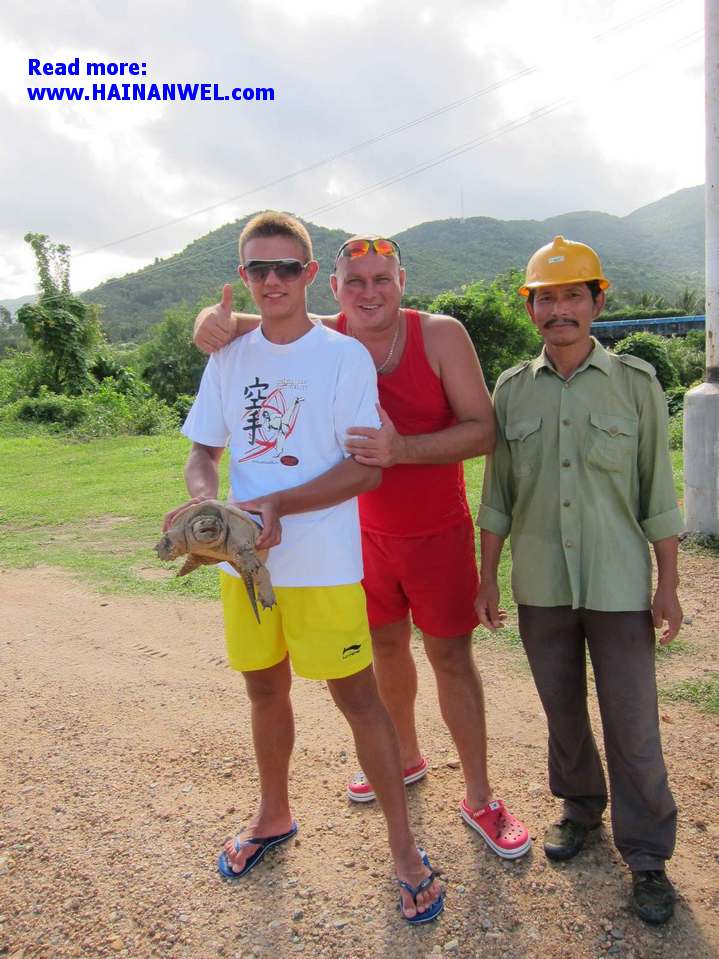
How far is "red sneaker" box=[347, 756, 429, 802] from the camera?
9.47 feet

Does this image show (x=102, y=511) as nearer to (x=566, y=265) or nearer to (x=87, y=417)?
(x=566, y=265)

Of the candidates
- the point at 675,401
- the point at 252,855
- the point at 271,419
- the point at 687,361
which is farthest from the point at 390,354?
the point at 687,361

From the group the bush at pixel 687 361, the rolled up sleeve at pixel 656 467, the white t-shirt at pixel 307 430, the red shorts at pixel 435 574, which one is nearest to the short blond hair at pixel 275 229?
the white t-shirt at pixel 307 430

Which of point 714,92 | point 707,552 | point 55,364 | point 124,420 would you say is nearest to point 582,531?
point 707,552

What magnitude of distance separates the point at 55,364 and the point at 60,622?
20.3 m

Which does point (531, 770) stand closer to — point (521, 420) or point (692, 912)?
point (692, 912)

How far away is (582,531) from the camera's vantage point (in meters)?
2.33

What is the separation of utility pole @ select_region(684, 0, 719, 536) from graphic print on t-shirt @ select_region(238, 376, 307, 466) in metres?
4.39

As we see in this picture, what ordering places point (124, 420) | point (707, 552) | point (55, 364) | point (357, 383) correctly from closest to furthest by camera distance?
point (357, 383) → point (707, 552) → point (124, 420) → point (55, 364)

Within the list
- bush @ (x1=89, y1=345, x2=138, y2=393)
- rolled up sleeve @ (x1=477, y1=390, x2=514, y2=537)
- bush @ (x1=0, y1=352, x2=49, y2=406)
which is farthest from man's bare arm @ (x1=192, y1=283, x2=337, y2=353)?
bush @ (x1=89, y1=345, x2=138, y2=393)

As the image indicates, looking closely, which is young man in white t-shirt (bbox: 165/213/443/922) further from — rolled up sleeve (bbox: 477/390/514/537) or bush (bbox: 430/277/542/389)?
bush (bbox: 430/277/542/389)

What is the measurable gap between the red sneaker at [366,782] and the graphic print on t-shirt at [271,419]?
54.1 inches

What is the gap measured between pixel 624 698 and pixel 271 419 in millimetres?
1365

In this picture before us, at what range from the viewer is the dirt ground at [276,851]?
2.22m
